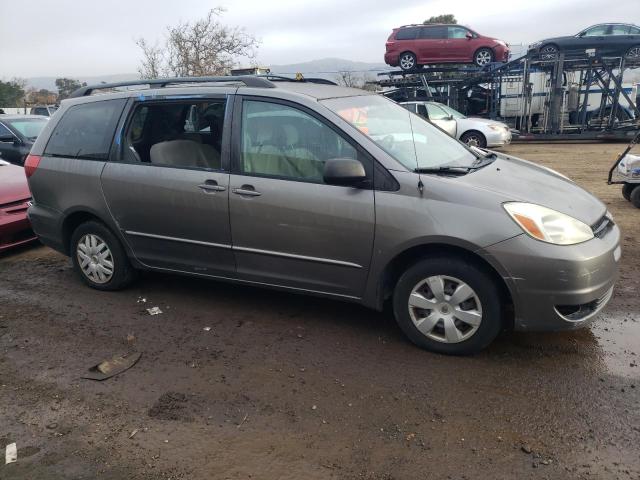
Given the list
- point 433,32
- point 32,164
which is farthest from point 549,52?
point 32,164

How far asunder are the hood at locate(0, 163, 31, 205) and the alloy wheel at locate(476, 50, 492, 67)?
1790 centimetres

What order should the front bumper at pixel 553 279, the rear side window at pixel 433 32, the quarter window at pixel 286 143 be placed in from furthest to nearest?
the rear side window at pixel 433 32 → the quarter window at pixel 286 143 → the front bumper at pixel 553 279

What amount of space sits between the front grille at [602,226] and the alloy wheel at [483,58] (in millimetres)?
18503

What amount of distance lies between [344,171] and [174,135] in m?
1.92

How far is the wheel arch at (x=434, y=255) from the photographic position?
10.5 ft

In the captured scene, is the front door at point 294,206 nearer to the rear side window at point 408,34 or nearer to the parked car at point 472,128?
the parked car at point 472,128

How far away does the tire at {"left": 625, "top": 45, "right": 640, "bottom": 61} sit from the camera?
17.3 metres

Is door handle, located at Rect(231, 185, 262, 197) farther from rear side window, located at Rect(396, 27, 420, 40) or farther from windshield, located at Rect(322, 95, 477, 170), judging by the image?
rear side window, located at Rect(396, 27, 420, 40)

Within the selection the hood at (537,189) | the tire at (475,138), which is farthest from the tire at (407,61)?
the hood at (537,189)

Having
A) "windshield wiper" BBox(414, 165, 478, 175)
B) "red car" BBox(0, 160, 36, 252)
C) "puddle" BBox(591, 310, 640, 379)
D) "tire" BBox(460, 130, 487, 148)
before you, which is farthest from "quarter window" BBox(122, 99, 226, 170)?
"tire" BBox(460, 130, 487, 148)

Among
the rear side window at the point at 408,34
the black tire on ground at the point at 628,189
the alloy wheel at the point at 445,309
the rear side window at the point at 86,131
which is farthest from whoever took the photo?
the rear side window at the point at 408,34

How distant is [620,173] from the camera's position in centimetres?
Result: 734

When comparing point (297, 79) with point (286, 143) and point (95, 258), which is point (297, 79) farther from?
point (95, 258)

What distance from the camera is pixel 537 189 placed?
11.3ft
